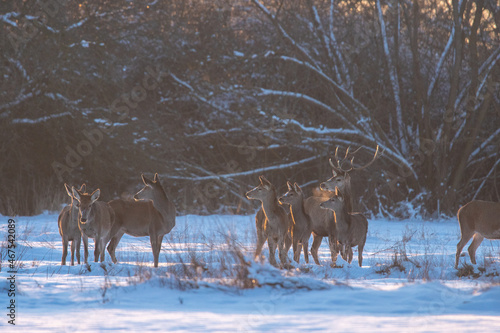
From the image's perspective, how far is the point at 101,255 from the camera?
400 inches

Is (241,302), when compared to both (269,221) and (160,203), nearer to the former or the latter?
(269,221)

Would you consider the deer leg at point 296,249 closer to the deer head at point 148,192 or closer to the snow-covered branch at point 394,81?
the deer head at point 148,192

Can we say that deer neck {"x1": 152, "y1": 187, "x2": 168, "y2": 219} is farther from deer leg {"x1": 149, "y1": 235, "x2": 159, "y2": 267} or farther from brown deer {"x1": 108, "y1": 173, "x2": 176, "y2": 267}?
deer leg {"x1": 149, "y1": 235, "x2": 159, "y2": 267}

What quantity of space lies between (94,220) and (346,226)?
3496 mm

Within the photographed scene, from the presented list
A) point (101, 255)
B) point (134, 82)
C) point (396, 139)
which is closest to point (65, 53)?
point (134, 82)

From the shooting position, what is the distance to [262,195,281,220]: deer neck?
32.3 ft

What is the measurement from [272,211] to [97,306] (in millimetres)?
4178

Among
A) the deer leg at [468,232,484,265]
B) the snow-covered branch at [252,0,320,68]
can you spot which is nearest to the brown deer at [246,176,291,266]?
the deer leg at [468,232,484,265]

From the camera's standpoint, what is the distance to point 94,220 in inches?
392

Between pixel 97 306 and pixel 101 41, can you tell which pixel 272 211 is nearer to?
pixel 97 306

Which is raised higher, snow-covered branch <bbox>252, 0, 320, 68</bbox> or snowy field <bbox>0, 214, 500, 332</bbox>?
snow-covered branch <bbox>252, 0, 320, 68</bbox>

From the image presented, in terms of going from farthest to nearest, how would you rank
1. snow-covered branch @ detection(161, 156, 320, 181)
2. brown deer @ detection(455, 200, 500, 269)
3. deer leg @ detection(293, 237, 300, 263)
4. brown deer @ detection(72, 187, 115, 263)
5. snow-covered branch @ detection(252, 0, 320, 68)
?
snow-covered branch @ detection(161, 156, 320, 181)
snow-covered branch @ detection(252, 0, 320, 68)
brown deer @ detection(455, 200, 500, 269)
deer leg @ detection(293, 237, 300, 263)
brown deer @ detection(72, 187, 115, 263)

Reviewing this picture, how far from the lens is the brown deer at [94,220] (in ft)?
32.3

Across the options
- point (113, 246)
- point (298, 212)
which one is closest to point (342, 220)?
point (298, 212)
